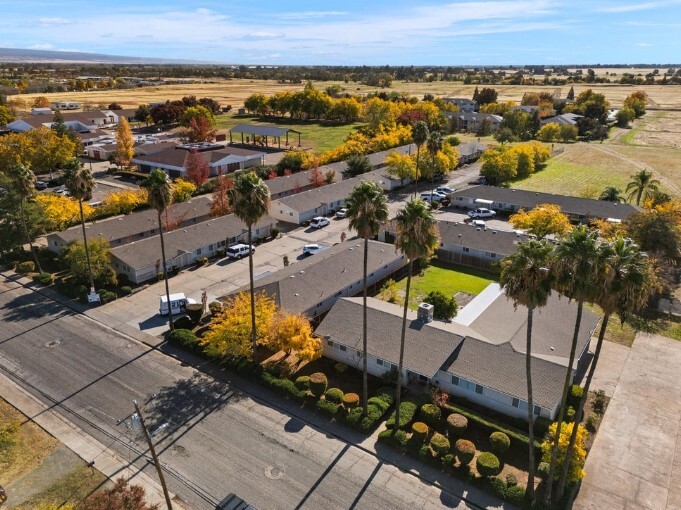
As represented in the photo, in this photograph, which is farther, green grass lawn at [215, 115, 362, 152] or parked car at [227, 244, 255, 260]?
green grass lawn at [215, 115, 362, 152]

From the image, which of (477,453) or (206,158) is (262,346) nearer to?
(477,453)

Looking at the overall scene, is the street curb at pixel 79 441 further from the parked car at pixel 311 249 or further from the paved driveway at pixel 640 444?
the parked car at pixel 311 249

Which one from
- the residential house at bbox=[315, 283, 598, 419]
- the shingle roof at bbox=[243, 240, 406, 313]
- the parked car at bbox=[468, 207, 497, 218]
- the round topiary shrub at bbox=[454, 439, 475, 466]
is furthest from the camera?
the parked car at bbox=[468, 207, 497, 218]

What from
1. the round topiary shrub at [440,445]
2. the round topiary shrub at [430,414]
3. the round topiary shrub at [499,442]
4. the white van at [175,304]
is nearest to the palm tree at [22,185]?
the white van at [175,304]

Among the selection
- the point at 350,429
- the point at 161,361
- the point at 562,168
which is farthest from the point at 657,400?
the point at 562,168

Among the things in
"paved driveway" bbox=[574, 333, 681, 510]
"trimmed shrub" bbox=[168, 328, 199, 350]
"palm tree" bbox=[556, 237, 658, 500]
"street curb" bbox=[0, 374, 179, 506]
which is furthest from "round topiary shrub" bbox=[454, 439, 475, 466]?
"trimmed shrub" bbox=[168, 328, 199, 350]

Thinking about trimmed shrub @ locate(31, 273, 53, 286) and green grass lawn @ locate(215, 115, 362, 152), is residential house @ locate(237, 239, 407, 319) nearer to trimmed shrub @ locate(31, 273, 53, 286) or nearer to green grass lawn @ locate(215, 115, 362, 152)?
trimmed shrub @ locate(31, 273, 53, 286)

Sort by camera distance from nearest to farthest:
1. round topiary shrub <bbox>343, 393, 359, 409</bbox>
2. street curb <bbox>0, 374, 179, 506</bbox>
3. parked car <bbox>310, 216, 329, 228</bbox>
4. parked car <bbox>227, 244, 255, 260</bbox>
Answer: street curb <bbox>0, 374, 179, 506</bbox>
round topiary shrub <bbox>343, 393, 359, 409</bbox>
parked car <bbox>227, 244, 255, 260</bbox>
parked car <bbox>310, 216, 329, 228</bbox>
